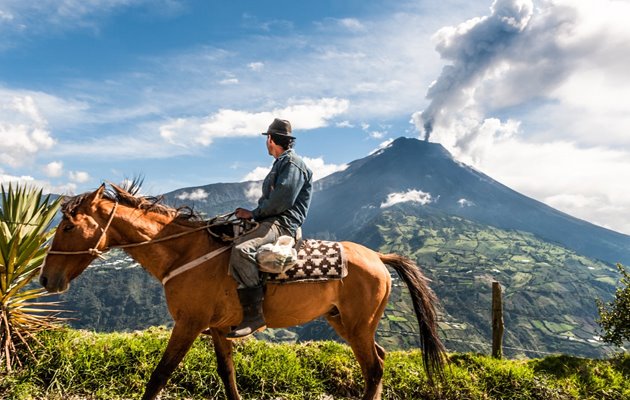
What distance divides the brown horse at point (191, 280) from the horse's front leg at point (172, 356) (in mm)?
10

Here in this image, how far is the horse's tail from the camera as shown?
628 centimetres

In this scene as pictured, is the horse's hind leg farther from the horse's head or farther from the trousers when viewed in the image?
the horse's head

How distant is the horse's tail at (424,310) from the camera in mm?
6281

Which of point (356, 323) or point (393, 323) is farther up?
point (356, 323)

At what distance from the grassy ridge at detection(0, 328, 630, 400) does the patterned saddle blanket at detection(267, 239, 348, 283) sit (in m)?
2.32

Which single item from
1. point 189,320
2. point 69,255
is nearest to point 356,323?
point 189,320

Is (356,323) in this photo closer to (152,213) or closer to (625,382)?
(152,213)

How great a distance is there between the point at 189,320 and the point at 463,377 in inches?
207

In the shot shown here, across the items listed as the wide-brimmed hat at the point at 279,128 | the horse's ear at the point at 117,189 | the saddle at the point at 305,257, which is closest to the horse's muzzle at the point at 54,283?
the horse's ear at the point at 117,189

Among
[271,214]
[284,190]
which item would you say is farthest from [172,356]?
[284,190]

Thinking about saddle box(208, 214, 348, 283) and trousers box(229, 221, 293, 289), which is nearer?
trousers box(229, 221, 293, 289)

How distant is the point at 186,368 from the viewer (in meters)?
6.09

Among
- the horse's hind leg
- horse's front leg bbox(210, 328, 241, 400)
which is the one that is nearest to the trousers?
horse's front leg bbox(210, 328, 241, 400)

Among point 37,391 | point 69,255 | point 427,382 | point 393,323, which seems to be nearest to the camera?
point 69,255
